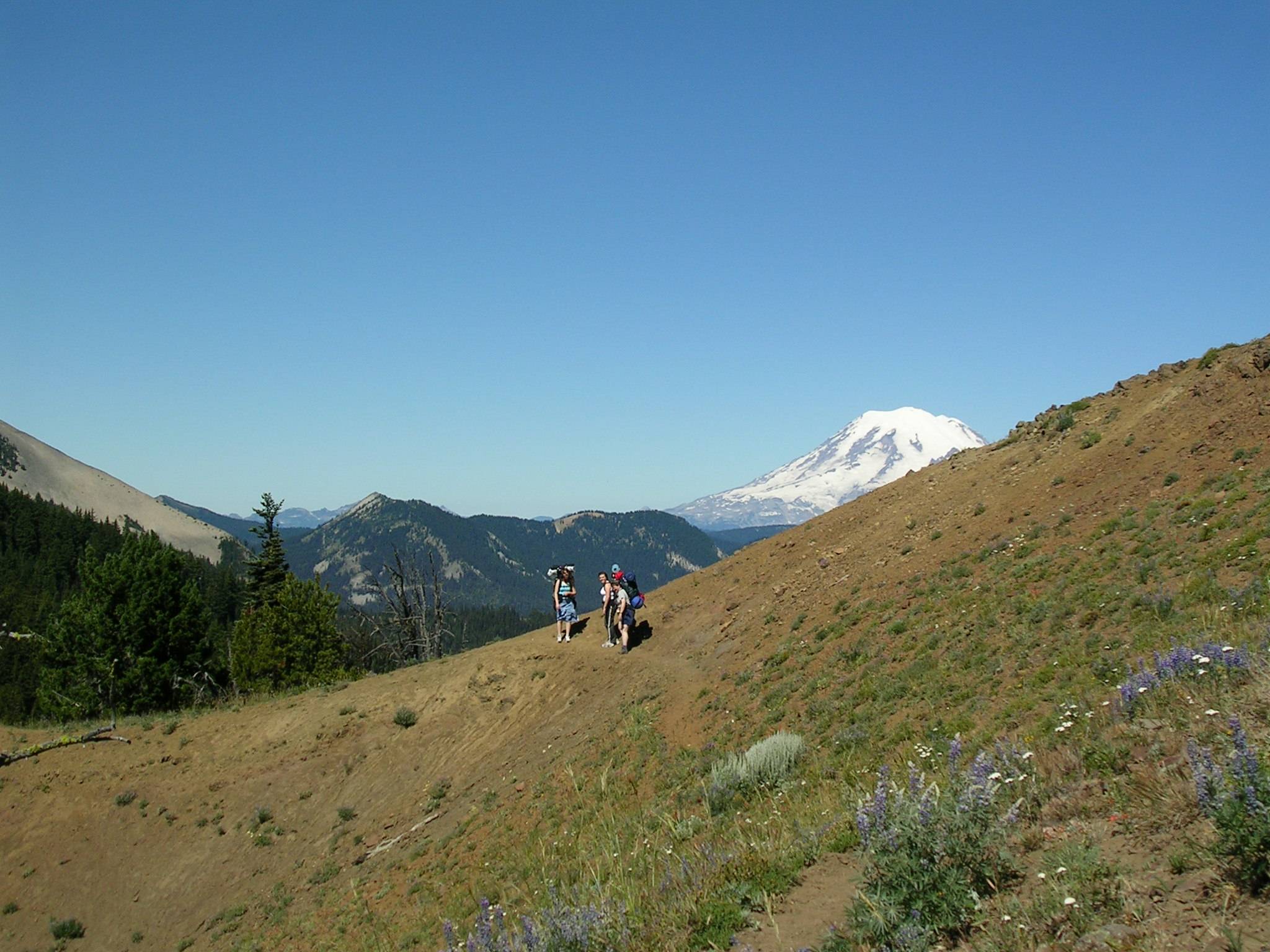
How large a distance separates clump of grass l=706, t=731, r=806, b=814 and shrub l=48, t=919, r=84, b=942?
51.5ft

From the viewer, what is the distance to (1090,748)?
6.68 m

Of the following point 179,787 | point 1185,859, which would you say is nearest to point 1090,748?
point 1185,859

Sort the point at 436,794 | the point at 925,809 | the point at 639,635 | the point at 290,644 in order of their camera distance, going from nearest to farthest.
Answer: the point at 925,809
the point at 436,794
the point at 639,635
the point at 290,644

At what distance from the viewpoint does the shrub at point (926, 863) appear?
486cm

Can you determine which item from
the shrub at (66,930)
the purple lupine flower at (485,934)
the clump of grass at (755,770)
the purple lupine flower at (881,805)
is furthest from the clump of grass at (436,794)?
the purple lupine flower at (881,805)

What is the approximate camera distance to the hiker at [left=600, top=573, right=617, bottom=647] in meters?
22.3

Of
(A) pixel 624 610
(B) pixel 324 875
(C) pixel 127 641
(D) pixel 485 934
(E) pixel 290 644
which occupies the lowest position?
(B) pixel 324 875

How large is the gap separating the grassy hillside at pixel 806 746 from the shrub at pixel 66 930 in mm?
258

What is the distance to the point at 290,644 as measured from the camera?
130 feet

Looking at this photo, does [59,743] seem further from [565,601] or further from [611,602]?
[611,602]

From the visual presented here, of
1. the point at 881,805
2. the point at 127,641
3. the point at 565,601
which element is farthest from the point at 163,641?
the point at 881,805

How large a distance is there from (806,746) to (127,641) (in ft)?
122

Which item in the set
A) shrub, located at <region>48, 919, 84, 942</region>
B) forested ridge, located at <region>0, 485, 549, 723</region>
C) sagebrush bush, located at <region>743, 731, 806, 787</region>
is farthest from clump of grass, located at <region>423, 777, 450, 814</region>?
forested ridge, located at <region>0, 485, 549, 723</region>

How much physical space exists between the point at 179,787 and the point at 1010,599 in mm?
21349
